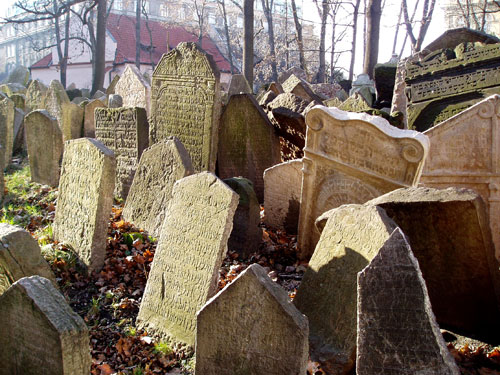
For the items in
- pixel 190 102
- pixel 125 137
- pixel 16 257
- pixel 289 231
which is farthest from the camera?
pixel 125 137

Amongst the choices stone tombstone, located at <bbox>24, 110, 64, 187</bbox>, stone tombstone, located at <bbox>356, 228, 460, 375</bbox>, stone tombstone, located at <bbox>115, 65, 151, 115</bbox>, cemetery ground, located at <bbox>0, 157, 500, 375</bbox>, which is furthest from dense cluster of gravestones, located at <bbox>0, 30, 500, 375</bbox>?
stone tombstone, located at <bbox>115, 65, 151, 115</bbox>

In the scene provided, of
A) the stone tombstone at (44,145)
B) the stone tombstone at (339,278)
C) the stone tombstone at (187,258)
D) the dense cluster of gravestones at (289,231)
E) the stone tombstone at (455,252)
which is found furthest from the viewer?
the stone tombstone at (44,145)

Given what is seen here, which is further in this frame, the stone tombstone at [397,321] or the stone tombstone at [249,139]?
the stone tombstone at [249,139]

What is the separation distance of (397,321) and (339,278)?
1386 mm

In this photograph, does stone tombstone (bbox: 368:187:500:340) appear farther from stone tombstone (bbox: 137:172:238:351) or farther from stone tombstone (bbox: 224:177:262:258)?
stone tombstone (bbox: 224:177:262:258)

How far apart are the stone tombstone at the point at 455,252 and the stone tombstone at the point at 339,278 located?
423 mm

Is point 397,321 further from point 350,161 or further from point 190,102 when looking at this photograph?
point 190,102

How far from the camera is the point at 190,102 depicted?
24.3 ft

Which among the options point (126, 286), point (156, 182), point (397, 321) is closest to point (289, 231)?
point (156, 182)

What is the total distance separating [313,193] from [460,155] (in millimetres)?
1685

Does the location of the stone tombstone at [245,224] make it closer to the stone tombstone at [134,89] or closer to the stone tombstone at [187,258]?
the stone tombstone at [187,258]

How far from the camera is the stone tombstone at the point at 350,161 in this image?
4.74m

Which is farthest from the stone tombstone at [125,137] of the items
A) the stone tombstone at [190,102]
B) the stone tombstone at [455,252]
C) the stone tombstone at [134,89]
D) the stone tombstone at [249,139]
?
the stone tombstone at [455,252]

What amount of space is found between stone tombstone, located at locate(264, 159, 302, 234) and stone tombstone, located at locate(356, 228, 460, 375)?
13.4 feet
